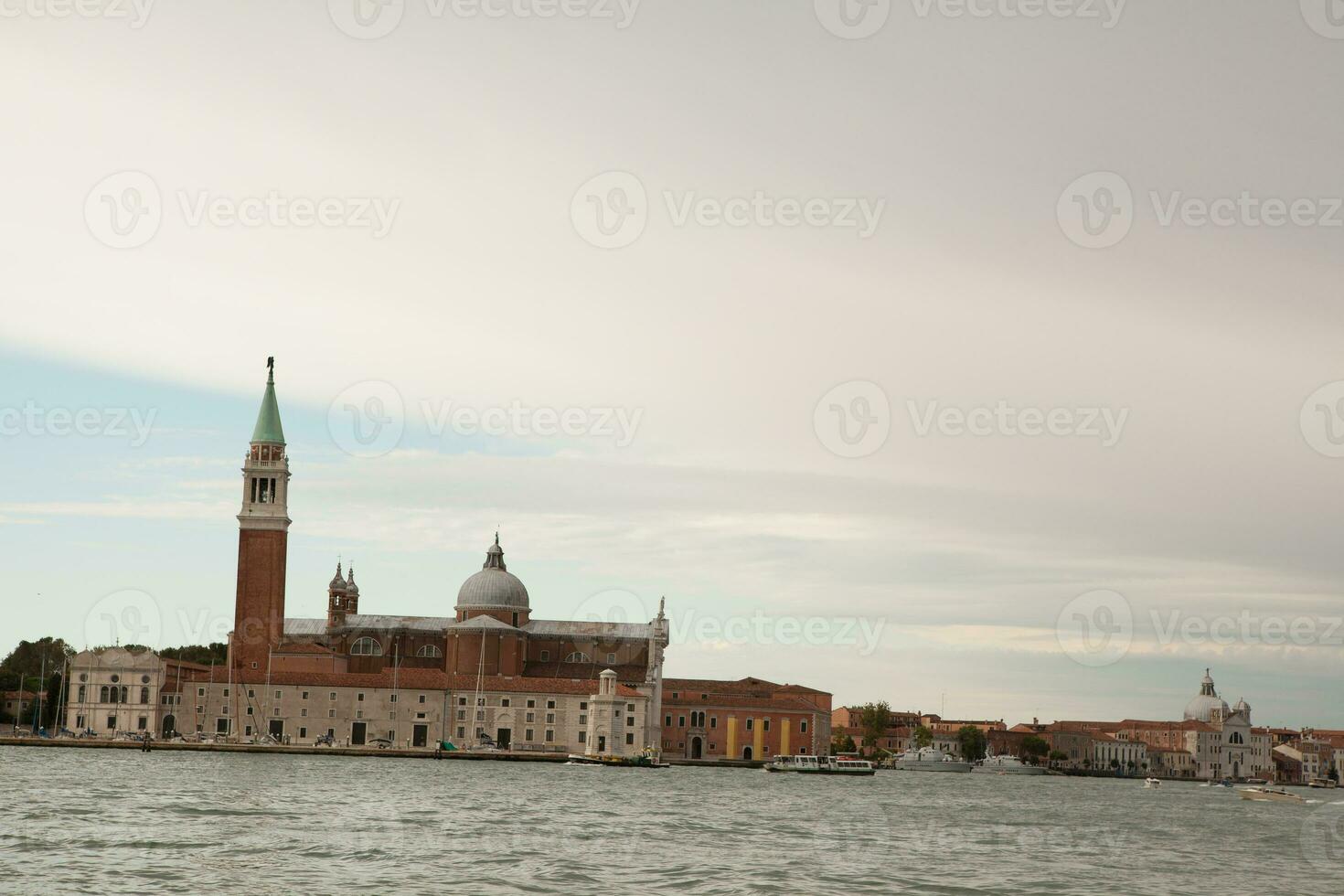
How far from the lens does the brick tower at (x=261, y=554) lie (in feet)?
289

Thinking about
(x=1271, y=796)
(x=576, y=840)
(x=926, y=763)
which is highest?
(x=576, y=840)

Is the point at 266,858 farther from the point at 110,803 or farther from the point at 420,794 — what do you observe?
the point at 420,794

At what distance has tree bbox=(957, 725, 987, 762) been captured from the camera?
478 feet

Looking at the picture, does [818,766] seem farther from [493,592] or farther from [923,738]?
[923,738]

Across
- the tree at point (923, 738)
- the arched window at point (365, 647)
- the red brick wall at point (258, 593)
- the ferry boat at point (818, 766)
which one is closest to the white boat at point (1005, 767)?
the tree at point (923, 738)

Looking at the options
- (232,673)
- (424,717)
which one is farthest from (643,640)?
(232,673)

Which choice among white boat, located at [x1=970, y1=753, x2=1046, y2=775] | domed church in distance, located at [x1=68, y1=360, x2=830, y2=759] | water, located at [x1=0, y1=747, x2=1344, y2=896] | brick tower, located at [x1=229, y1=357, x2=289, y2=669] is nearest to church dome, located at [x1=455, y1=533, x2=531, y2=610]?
domed church in distance, located at [x1=68, y1=360, x2=830, y2=759]

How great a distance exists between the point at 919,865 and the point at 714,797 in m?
22.2

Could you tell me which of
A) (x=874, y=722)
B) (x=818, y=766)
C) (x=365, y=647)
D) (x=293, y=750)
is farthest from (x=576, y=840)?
(x=874, y=722)

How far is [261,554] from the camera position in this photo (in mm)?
87812

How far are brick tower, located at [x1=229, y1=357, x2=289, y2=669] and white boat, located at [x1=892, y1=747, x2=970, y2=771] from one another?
5729 cm

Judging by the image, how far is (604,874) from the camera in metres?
27.2

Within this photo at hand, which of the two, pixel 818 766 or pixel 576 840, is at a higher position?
pixel 576 840

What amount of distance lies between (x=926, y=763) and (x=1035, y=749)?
87.8 ft
